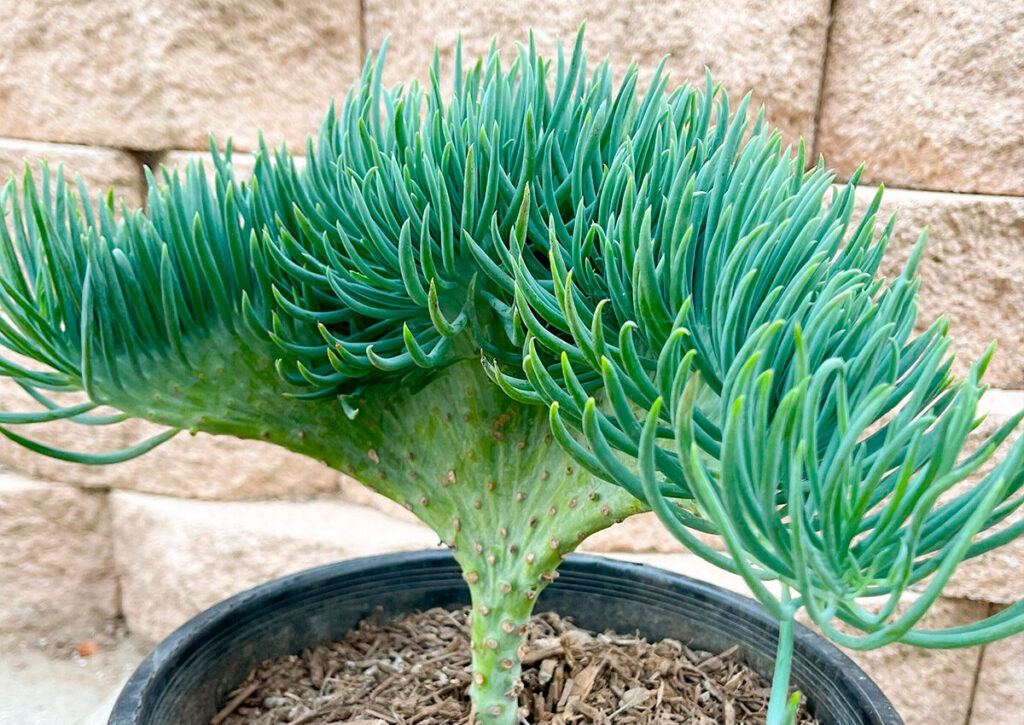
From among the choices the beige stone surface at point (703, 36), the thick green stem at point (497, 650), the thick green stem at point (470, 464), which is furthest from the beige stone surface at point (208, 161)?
the thick green stem at point (497, 650)

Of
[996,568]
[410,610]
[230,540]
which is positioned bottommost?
[410,610]

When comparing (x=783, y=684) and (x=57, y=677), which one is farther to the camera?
(x=57, y=677)

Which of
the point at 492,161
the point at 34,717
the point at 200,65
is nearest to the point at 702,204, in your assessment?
the point at 492,161

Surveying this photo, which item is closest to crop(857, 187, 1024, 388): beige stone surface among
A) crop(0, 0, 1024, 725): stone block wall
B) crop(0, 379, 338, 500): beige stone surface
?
crop(0, 0, 1024, 725): stone block wall

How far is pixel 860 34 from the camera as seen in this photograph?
98 centimetres

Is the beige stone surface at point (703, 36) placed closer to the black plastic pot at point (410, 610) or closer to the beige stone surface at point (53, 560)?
the black plastic pot at point (410, 610)

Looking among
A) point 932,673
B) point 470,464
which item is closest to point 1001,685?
point 932,673

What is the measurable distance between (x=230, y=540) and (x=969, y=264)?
1060mm

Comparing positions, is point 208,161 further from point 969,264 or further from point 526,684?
point 969,264

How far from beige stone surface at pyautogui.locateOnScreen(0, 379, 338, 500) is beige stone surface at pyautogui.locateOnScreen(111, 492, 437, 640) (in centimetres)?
2

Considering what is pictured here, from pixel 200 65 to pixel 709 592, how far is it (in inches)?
36.3

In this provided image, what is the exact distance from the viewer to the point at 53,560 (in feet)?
4.31

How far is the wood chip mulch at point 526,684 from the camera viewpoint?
637 mm

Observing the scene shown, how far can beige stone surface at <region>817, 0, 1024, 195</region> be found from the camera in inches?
35.9
